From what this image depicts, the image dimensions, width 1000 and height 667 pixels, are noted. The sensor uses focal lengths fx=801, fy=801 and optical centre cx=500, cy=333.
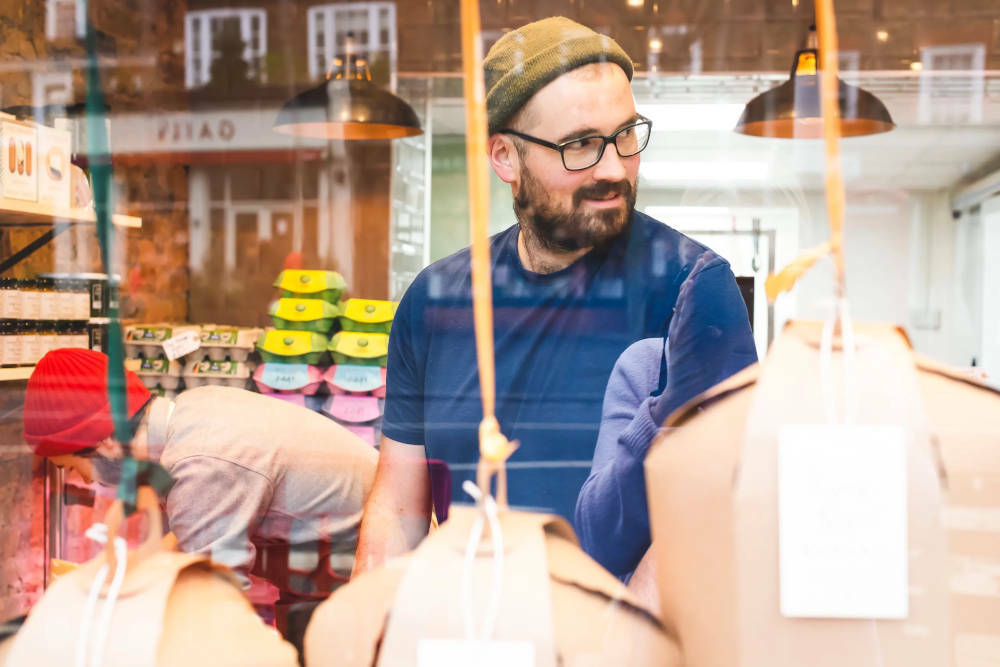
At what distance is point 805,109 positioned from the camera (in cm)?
89

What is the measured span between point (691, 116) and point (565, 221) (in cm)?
24

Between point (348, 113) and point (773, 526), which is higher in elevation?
point (348, 113)

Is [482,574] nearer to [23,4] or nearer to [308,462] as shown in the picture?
[308,462]

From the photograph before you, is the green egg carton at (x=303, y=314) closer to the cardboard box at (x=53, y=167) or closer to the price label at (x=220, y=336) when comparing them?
the price label at (x=220, y=336)

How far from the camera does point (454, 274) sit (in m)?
0.81

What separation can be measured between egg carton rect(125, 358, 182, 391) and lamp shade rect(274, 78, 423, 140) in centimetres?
34

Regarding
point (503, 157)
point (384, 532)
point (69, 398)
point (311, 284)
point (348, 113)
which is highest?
point (348, 113)

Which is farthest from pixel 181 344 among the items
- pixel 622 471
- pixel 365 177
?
pixel 622 471

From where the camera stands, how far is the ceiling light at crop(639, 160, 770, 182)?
789mm

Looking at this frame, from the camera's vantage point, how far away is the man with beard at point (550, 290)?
2.27ft

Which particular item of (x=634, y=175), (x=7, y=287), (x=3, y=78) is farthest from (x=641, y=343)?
(x=3, y=78)

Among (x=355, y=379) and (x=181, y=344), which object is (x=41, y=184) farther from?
(x=355, y=379)

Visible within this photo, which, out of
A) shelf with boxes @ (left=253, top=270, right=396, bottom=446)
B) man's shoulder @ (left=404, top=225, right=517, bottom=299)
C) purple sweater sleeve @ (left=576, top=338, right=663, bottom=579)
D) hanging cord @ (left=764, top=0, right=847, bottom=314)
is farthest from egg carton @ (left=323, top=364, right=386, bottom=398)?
hanging cord @ (left=764, top=0, right=847, bottom=314)

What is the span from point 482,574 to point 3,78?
41.8 inches
